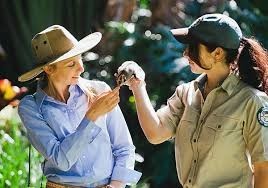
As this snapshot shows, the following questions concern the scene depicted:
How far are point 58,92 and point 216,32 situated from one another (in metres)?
0.79

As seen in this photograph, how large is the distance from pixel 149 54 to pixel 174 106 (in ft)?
8.82

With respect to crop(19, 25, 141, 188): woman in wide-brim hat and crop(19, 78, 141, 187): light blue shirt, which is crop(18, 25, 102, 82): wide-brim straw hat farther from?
crop(19, 78, 141, 187): light blue shirt

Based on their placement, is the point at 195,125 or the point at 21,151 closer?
the point at 195,125

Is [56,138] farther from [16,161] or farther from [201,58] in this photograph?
[16,161]

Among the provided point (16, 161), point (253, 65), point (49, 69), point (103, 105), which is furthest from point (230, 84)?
point (16, 161)

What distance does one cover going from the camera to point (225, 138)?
3.57m

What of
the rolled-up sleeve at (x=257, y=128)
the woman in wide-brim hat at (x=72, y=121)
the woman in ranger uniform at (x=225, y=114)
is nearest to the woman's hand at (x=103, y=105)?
the woman in wide-brim hat at (x=72, y=121)

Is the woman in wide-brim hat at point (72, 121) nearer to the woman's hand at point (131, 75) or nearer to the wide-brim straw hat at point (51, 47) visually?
the wide-brim straw hat at point (51, 47)

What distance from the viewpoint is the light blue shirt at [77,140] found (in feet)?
11.7

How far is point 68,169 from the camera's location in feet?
11.9

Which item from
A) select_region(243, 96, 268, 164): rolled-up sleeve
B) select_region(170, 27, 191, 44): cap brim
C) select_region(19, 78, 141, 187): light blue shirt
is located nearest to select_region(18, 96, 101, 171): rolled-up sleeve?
select_region(19, 78, 141, 187): light blue shirt

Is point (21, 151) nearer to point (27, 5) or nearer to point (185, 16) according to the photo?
point (185, 16)

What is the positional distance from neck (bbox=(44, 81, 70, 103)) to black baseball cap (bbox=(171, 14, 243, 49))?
633 millimetres

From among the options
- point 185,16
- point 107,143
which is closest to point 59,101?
point 107,143
